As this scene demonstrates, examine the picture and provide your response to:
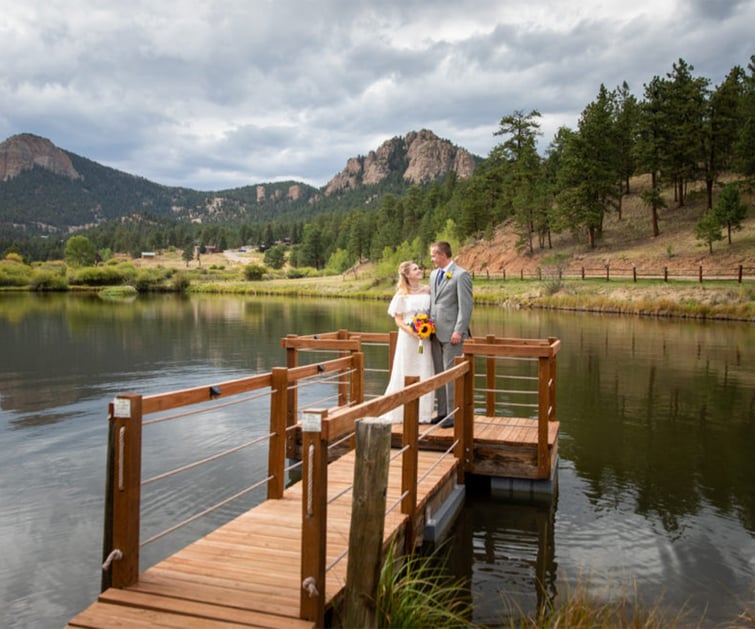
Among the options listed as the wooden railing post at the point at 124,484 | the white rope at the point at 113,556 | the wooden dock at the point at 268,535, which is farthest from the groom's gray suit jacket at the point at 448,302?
the white rope at the point at 113,556

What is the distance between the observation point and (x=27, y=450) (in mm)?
11000

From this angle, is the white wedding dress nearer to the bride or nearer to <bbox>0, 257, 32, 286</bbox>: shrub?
the bride

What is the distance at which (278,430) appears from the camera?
252 inches

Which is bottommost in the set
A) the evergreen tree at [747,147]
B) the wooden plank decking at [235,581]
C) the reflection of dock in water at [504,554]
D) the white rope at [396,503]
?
the reflection of dock in water at [504,554]

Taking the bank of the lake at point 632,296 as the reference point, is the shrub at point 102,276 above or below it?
above

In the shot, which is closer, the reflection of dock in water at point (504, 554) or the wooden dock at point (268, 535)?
the wooden dock at point (268, 535)

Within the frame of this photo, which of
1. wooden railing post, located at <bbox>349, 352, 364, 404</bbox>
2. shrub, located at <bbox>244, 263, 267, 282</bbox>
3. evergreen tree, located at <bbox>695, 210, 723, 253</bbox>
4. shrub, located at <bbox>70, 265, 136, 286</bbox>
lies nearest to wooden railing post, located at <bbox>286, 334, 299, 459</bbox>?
wooden railing post, located at <bbox>349, 352, 364, 404</bbox>

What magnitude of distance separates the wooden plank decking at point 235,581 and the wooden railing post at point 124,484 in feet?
0.50

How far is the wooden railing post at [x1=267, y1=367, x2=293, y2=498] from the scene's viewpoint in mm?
6316

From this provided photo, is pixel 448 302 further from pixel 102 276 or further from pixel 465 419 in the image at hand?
pixel 102 276

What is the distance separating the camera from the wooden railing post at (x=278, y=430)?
20.7 ft

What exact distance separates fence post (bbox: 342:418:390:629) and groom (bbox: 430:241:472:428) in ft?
15.5

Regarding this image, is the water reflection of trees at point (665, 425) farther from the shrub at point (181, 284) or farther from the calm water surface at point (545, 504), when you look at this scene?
the shrub at point (181, 284)

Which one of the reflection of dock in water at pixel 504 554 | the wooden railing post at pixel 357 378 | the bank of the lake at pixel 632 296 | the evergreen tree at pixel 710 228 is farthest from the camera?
the evergreen tree at pixel 710 228
